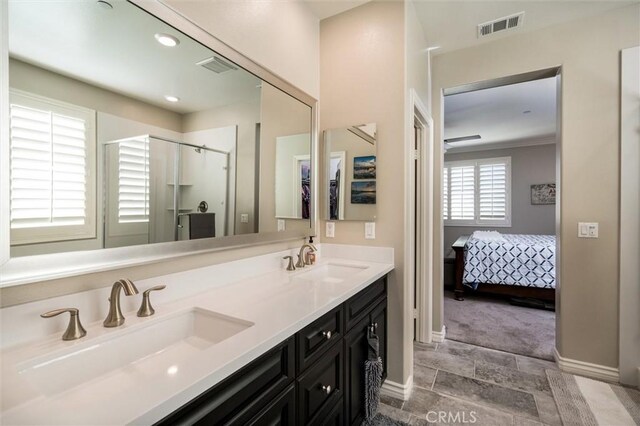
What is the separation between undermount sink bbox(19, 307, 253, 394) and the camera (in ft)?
2.57

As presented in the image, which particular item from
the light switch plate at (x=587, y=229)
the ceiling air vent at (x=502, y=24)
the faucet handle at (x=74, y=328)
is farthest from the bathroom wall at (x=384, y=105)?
the faucet handle at (x=74, y=328)

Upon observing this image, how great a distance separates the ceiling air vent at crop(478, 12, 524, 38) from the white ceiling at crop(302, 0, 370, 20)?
114 cm

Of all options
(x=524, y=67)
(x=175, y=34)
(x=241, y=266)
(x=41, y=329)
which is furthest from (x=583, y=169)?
(x=41, y=329)

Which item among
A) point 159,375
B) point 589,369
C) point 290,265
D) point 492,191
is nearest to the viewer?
point 159,375

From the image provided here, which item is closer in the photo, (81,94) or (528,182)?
(81,94)

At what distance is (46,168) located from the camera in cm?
91

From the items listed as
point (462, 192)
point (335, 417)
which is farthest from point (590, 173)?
point (462, 192)

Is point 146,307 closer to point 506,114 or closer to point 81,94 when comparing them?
→ point 81,94

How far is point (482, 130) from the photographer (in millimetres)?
5391

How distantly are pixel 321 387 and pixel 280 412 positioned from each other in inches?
12.4

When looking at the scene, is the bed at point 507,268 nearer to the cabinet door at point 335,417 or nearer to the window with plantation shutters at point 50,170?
the cabinet door at point 335,417

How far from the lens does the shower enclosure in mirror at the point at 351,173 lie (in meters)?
2.13

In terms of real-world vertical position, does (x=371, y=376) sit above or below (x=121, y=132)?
below

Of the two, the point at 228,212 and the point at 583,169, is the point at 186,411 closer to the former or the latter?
the point at 228,212
